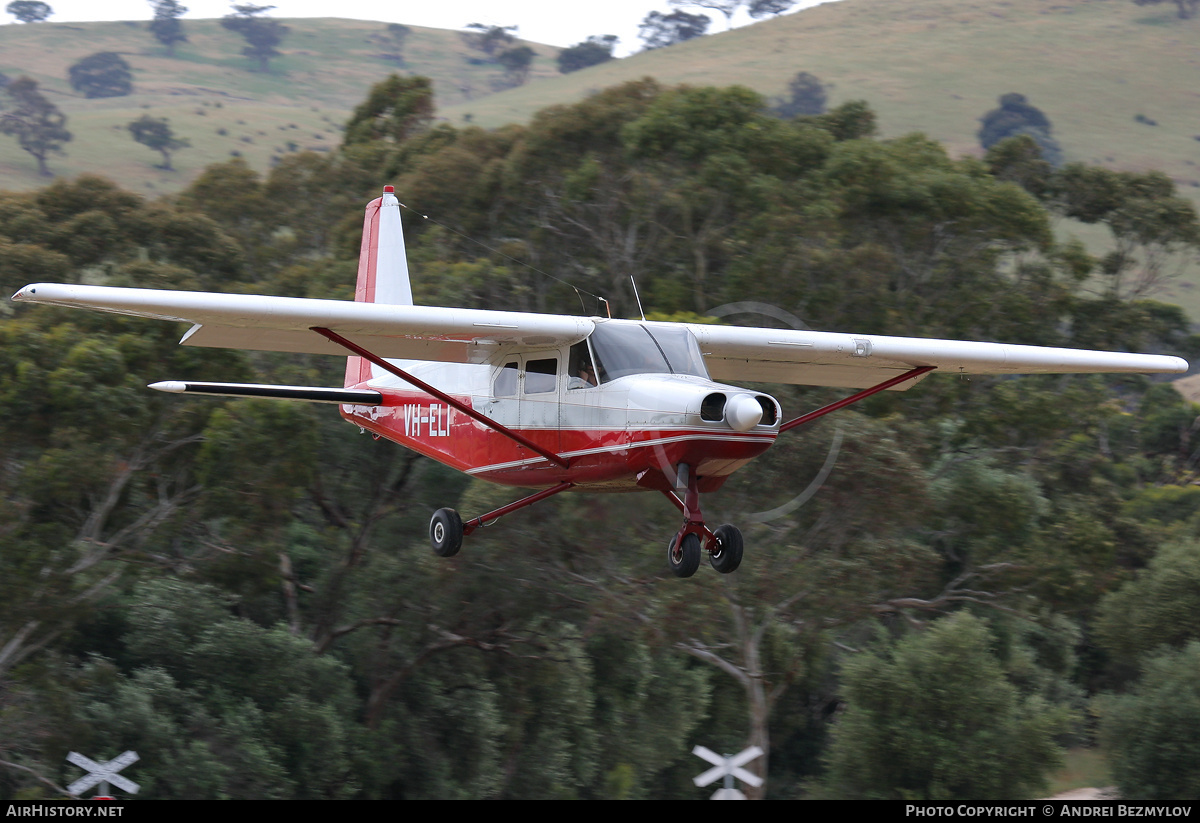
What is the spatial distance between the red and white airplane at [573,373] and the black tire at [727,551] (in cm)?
1

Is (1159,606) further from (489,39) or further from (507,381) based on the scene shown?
(489,39)

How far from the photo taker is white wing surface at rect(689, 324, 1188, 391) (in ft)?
47.9

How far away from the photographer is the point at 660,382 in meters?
12.2

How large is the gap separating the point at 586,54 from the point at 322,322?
149073mm

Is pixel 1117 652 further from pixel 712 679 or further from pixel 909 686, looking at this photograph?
pixel 712 679

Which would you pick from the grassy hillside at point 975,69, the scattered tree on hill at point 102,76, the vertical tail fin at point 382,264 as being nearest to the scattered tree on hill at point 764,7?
the grassy hillside at point 975,69

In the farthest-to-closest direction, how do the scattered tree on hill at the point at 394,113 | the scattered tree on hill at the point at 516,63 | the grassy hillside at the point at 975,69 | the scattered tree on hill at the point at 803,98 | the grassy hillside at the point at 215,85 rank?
1. the scattered tree on hill at the point at 516,63
2. the scattered tree on hill at the point at 803,98
3. the grassy hillside at the point at 975,69
4. the grassy hillside at the point at 215,85
5. the scattered tree on hill at the point at 394,113

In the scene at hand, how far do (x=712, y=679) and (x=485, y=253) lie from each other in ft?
52.4

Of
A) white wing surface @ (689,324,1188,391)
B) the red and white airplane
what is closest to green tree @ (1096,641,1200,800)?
white wing surface @ (689,324,1188,391)

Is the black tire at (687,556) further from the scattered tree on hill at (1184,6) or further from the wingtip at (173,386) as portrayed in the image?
the scattered tree on hill at (1184,6)

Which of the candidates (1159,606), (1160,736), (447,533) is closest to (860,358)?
(447,533)

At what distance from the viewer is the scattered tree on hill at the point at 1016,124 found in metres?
106

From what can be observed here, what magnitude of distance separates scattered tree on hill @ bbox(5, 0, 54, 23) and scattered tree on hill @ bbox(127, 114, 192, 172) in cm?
7195

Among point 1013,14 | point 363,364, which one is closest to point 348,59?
point 1013,14
